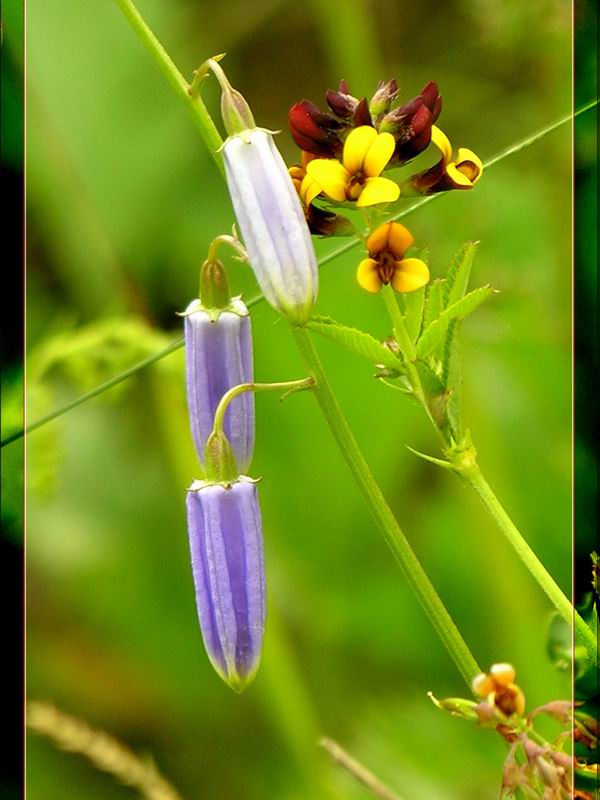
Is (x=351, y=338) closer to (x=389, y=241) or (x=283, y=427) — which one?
(x=389, y=241)

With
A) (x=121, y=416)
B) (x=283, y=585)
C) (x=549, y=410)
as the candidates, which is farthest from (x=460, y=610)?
(x=121, y=416)

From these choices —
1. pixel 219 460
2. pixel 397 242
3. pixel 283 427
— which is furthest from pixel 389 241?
pixel 283 427

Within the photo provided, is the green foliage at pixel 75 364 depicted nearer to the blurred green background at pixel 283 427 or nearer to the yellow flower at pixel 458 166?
the blurred green background at pixel 283 427

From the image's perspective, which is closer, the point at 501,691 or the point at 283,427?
the point at 501,691

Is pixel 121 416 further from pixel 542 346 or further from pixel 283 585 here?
pixel 542 346

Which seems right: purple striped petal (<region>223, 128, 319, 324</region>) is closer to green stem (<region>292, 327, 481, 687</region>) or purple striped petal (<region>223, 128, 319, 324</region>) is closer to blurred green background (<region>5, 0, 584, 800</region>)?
green stem (<region>292, 327, 481, 687</region>)

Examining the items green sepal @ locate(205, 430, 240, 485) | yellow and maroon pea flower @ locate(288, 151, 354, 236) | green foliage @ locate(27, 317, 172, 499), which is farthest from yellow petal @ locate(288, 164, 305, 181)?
green foliage @ locate(27, 317, 172, 499)
